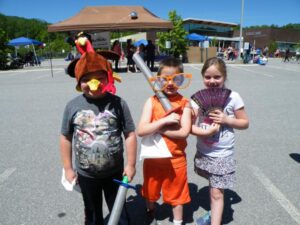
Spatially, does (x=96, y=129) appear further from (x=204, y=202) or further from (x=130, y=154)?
(x=204, y=202)

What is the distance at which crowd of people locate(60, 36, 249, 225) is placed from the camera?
78.6 inches

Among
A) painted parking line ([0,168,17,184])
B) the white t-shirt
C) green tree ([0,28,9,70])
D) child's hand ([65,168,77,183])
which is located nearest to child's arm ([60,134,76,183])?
child's hand ([65,168,77,183])

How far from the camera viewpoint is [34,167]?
375 cm

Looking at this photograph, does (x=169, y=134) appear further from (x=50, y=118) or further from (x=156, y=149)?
(x=50, y=118)

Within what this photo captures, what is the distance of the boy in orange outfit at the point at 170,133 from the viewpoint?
6.76ft

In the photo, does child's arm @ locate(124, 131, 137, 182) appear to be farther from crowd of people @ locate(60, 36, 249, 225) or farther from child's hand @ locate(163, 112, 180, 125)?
child's hand @ locate(163, 112, 180, 125)

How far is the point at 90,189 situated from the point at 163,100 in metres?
0.90

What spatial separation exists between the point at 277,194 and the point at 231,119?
1.43m

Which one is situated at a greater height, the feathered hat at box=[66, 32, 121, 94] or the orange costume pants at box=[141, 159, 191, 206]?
the feathered hat at box=[66, 32, 121, 94]

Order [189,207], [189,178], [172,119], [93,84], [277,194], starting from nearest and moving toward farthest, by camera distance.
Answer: [93,84], [172,119], [189,207], [277,194], [189,178]

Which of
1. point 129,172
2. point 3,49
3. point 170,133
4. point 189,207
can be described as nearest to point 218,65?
point 170,133

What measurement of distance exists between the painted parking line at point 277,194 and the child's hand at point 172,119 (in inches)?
63.9

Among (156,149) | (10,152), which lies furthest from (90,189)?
(10,152)

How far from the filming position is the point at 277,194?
302cm
